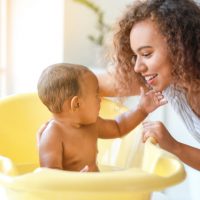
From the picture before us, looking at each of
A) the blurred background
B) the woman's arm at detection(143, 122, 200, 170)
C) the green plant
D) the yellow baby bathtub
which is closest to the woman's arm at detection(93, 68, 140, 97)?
the yellow baby bathtub

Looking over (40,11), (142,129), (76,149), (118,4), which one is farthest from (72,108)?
(118,4)

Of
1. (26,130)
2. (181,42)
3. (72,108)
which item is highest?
(181,42)

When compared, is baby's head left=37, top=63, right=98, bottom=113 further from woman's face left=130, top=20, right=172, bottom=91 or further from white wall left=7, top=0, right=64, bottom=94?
white wall left=7, top=0, right=64, bottom=94

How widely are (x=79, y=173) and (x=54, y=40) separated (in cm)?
104

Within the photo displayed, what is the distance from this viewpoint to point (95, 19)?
68.8 inches

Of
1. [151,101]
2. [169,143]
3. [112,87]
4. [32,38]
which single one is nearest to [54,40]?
[32,38]

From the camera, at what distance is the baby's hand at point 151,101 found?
113 cm

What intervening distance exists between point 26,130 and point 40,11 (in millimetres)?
596

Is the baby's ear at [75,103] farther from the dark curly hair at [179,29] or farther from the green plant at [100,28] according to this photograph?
the green plant at [100,28]

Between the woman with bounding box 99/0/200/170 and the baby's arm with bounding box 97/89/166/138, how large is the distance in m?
0.03

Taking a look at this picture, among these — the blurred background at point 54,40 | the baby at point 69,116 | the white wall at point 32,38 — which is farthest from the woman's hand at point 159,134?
the white wall at point 32,38

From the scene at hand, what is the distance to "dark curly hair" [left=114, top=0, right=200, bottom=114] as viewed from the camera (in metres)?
1.04

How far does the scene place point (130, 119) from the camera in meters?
1.11

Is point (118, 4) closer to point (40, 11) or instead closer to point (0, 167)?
point (40, 11)
